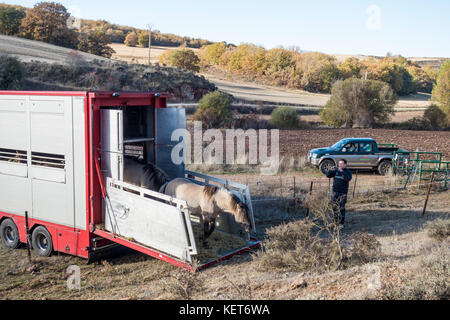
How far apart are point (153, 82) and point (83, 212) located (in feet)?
111

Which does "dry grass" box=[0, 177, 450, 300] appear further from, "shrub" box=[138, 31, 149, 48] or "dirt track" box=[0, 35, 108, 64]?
"shrub" box=[138, 31, 149, 48]

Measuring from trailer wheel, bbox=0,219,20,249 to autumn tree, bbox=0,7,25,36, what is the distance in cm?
6109

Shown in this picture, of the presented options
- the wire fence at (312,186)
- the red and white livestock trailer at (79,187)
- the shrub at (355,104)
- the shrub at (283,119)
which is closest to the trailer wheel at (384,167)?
the wire fence at (312,186)

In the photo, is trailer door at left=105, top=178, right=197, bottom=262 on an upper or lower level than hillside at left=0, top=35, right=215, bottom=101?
lower

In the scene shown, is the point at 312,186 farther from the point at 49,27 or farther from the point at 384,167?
the point at 49,27

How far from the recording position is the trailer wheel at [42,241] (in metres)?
8.82

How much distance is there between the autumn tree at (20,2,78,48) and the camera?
61.9 metres

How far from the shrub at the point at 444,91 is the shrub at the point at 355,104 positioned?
579 centimetres

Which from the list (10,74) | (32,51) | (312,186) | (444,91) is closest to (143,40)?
(32,51)

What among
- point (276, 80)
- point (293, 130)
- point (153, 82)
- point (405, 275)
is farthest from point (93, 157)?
point (276, 80)

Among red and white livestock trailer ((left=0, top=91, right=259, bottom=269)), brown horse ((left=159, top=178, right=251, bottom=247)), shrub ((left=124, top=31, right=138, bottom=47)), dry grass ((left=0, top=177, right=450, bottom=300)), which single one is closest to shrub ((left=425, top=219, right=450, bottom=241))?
dry grass ((left=0, top=177, right=450, bottom=300))

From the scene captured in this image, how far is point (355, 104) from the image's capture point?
33562 millimetres

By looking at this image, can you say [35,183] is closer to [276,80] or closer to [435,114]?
[435,114]

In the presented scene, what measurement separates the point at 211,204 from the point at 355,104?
27.8m
